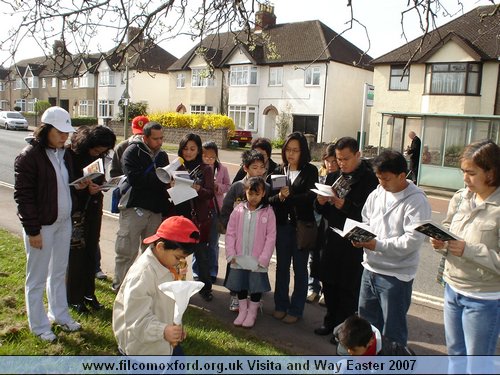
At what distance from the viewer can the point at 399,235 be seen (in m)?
3.59

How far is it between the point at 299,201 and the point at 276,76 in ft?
104

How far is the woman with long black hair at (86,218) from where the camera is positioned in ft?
15.0

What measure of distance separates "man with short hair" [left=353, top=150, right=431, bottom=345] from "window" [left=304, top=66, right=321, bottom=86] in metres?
30.3

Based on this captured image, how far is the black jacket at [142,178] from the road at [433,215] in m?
3.65

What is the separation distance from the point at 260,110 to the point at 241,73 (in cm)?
368

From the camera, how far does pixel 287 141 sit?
5.00 m

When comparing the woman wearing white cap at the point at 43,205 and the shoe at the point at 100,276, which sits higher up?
the woman wearing white cap at the point at 43,205

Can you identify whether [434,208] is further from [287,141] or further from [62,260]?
[62,260]

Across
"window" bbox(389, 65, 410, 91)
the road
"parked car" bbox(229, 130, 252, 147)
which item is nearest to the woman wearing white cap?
the road

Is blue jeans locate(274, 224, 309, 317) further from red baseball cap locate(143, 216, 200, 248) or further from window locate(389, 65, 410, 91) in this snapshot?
window locate(389, 65, 410, 91)

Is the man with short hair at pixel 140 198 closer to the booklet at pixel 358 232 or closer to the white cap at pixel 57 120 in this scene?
the white cap at pixel 57 120

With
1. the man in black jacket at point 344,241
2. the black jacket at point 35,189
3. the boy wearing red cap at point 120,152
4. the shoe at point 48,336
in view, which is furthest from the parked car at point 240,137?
the shoe at point 48,336

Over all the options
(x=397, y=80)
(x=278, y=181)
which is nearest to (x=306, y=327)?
(x=278, y=181)

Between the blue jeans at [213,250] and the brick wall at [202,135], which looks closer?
the blue jeans at [213,250]
